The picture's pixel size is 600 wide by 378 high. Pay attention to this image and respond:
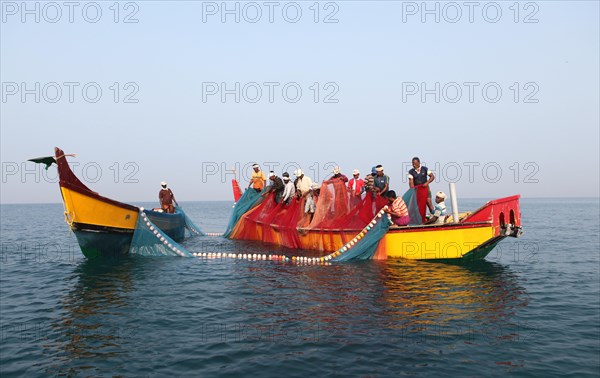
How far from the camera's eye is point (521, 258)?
18500 mm

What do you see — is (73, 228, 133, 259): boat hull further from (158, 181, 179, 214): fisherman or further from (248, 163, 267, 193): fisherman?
(248, 163, 267, 193): fisherman

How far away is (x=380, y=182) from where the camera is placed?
15.9 metres

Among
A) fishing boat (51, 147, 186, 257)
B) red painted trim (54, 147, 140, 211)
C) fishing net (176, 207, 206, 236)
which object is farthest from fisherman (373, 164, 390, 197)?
fishing net (176, 207, 206, 236)

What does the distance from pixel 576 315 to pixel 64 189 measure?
569 inches

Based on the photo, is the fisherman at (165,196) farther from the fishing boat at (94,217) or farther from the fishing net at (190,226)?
the fishing boat at (94,217)

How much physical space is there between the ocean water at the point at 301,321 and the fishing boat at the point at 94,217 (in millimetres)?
Result: 1289

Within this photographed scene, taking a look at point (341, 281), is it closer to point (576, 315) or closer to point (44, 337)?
point (576, 315)

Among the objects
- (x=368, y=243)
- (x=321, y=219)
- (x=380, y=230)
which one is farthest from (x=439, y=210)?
(x=321, y=219)

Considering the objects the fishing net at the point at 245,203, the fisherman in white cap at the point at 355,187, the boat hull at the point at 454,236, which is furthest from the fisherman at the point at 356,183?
the fishing net at the point at 245,203

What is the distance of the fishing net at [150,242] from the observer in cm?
1588

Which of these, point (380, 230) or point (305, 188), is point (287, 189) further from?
point (380, 230)

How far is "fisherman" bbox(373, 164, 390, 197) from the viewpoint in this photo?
15781 mm

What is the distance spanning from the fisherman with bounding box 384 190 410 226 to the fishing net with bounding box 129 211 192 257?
299 inches

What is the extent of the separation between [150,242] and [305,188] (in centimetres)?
656
